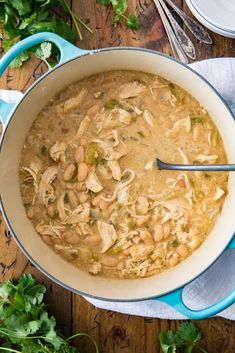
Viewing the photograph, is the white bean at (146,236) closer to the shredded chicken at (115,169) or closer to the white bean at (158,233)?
the white bean at (158,233)

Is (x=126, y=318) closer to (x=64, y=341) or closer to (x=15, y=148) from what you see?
(x=64, y=341)

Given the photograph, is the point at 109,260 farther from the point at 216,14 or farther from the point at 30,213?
the point at 216,14

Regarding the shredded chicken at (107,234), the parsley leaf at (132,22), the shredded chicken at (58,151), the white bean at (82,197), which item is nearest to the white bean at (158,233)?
the shredded chicken at (107,234)

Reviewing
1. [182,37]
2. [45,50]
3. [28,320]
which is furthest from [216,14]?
[28,320]

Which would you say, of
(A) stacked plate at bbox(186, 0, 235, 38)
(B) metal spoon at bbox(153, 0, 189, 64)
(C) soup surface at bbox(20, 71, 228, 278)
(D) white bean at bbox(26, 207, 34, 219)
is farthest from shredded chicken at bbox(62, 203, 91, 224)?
(A) stacked plate at bbox(186, 0, 235, 38)

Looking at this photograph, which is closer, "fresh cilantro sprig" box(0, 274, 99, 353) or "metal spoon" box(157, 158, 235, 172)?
"metal spoon" box(157, 158, 235, 172)

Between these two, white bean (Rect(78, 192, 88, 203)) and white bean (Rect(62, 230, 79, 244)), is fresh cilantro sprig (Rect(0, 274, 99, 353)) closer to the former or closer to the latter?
white bean (Rect(62, 230, 79, 244))

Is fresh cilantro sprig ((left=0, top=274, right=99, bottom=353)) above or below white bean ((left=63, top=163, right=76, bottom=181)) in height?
below
